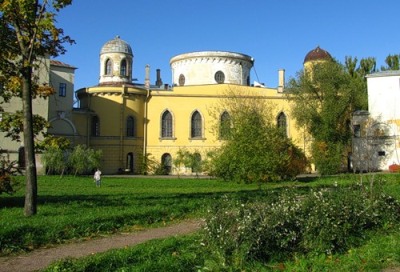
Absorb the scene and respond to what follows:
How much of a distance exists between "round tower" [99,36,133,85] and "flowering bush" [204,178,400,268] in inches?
1583

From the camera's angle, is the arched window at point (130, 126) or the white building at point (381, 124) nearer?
the white building at point (381, 124)

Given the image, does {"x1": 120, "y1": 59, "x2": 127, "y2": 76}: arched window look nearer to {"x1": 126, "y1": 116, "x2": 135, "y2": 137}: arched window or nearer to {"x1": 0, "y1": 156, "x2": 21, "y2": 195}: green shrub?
{"x1": 126, "y1": 116, "x2": 135, "y2": 137}: arched window

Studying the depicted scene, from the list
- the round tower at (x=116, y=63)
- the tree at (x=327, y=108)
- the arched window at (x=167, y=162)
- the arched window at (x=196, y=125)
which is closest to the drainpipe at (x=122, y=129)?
the round tower at (x=116, y=63)

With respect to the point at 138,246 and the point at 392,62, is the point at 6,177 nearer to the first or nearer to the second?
the point at 138,246

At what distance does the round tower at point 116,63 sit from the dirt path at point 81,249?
1501 inches

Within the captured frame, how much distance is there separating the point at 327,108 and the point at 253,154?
1441 centimetres

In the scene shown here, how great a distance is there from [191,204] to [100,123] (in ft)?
101

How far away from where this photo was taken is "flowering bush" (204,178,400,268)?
25.1ft

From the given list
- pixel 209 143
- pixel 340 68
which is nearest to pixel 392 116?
pixel 340 68

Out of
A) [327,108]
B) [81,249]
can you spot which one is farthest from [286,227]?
[327,108]

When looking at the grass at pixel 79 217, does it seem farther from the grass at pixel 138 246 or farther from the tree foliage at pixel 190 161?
the tree foliage at pixel 190 161

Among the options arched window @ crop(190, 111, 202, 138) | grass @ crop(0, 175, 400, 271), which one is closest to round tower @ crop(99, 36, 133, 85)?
arched window @ crop(190, 111, 202, 138)

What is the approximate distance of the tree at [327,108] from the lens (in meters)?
→ 39.4

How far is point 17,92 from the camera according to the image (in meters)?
13.6
